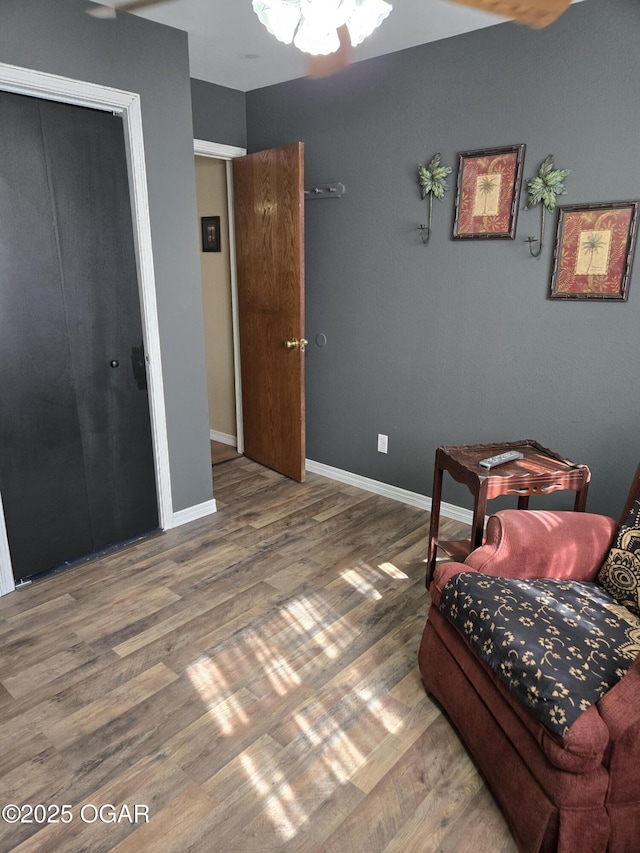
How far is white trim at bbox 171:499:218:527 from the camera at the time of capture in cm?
321

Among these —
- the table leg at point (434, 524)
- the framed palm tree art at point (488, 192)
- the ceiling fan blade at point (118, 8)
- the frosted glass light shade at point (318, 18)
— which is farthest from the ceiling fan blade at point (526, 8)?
the ceiling fan blade at point (118, 8)

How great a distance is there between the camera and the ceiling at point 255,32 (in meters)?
2.44

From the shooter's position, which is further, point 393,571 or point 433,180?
point 433,180

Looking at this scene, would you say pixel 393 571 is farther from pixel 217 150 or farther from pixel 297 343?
pixel 217 150

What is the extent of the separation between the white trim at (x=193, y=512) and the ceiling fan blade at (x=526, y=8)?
272cm

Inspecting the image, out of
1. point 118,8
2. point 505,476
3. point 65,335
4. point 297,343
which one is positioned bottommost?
point 505,476

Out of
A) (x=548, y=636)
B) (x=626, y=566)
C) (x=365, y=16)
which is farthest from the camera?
(x=626, y=566)

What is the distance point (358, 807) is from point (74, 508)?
1.89m

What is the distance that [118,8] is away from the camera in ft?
8.04

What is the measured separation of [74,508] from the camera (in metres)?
2.75

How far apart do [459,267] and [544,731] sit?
230cm

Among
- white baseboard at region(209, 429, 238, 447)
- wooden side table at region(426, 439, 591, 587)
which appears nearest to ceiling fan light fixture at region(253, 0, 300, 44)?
wooden side table at region(426, 439, 591, 587)

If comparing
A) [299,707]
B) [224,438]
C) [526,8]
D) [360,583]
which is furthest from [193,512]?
[526,8]

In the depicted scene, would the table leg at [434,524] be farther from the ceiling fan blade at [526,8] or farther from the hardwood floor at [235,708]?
the ceiling fan blade at [526,8]
